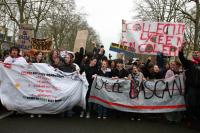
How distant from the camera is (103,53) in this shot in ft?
45.1

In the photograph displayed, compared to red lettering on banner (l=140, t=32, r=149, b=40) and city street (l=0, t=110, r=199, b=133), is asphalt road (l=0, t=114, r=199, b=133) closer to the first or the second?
city street (l=0, t=110, r=199, b=133)

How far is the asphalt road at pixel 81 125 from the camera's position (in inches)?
353

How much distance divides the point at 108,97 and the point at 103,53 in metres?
2.78

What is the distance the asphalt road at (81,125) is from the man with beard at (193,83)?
51 cm

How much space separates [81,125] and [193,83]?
9.90 ft

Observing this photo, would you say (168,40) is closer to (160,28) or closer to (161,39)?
(161,39)

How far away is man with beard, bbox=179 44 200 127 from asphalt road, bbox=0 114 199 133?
0.51 metres

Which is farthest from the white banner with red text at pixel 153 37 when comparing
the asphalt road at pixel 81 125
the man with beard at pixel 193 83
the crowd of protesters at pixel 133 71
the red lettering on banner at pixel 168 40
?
the asphalt road at pixel 81 125

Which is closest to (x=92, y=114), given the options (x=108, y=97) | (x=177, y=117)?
(x=108, y=97)

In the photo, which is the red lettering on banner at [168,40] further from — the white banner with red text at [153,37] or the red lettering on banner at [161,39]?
the red lettering on banner at [161,39]

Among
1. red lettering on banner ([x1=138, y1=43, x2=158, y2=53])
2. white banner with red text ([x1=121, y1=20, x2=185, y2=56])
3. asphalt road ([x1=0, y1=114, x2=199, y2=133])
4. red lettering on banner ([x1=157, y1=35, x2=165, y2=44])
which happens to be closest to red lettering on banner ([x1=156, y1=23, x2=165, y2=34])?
white banner with red text ([x1=121, y1=20, x2=185, y2=56])

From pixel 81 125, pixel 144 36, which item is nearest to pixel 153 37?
pixel 144 36

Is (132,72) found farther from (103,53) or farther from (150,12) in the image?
(150,12)

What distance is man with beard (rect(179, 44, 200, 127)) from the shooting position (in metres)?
10.2
